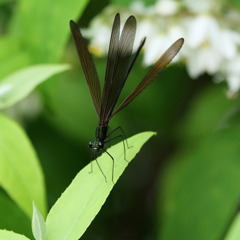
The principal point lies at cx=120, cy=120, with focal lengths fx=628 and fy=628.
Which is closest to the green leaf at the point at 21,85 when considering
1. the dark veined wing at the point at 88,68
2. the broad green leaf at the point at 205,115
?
the dark veined wing at the point at 88,68

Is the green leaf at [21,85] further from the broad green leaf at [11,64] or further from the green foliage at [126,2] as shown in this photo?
the green foliage at [126,2]

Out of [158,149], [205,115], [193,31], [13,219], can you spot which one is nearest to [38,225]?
[13,219]

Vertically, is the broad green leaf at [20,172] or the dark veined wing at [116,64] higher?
the dark veined wing at [116,64]

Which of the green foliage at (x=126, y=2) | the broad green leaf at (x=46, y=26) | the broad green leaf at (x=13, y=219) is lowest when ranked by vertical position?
the broad green leaf at (x=13, y=219)

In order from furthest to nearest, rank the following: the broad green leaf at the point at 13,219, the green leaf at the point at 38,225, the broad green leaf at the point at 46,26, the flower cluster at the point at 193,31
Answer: the flower cluster at the point at 193,31 → the broad green leaf at the point at 46,26 → the broad green leaf at the point at 13,219 → the green leaf at the point at 38,225

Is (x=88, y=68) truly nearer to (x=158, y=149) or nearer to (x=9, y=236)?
(x=9, y=236)

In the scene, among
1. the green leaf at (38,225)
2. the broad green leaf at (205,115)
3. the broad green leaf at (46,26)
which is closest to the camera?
the green leaf at (38,225)

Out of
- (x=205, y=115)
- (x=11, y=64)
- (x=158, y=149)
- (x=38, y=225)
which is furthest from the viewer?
(x=158, y=149)
